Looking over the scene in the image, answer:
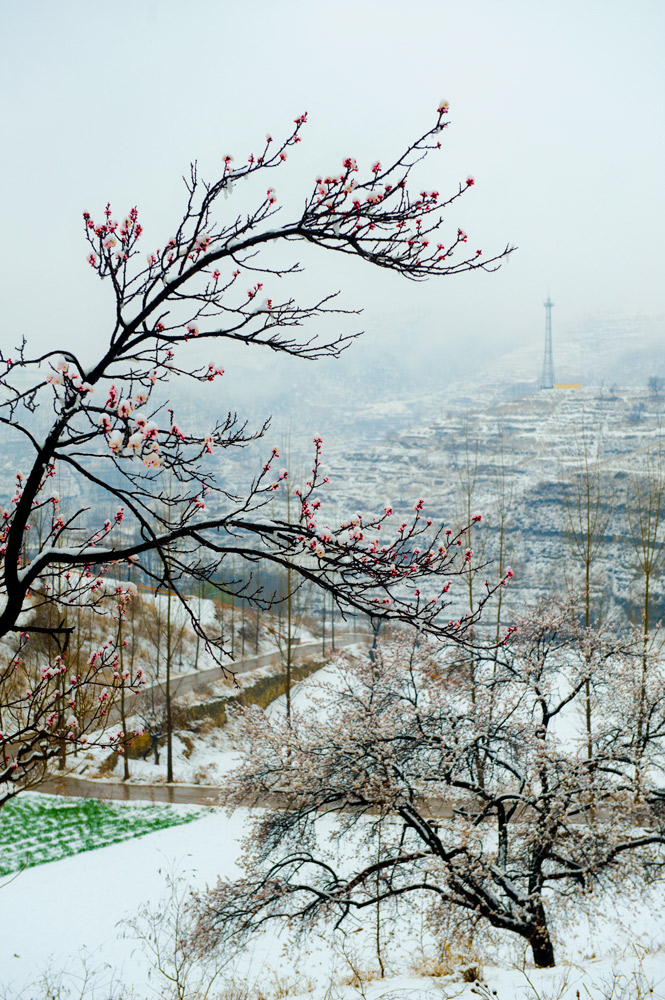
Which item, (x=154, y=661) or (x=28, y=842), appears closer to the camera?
(x=28, y=842)

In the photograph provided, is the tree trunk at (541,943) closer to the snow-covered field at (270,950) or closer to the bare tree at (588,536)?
the snow-covered field at (270,950)

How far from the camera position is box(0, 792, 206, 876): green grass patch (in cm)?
1202

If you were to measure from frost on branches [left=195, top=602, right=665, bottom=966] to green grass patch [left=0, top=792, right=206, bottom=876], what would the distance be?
6063 mm

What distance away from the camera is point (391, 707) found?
8.36 meters

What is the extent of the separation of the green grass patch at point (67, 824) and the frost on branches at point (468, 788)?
606 centimetres

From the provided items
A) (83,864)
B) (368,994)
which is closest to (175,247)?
(368,994)

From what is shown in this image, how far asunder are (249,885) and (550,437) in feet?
261

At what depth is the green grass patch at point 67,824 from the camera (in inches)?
473

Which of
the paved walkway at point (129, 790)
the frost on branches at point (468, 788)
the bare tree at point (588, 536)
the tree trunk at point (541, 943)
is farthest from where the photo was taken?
the paved walkway at point (129, 790)

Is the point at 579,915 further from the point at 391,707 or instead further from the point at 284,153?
the point at 284,153

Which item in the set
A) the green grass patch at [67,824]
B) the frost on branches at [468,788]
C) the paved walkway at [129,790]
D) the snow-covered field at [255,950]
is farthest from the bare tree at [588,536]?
the green grass patch at [67,824]

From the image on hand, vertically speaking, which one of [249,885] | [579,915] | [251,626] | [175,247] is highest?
[175,247]

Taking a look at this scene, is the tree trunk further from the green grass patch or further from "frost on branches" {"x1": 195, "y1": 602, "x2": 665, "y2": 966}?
the green grass patch

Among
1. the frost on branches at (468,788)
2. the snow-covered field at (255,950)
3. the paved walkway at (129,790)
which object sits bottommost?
the paved walkway at (129,790)
